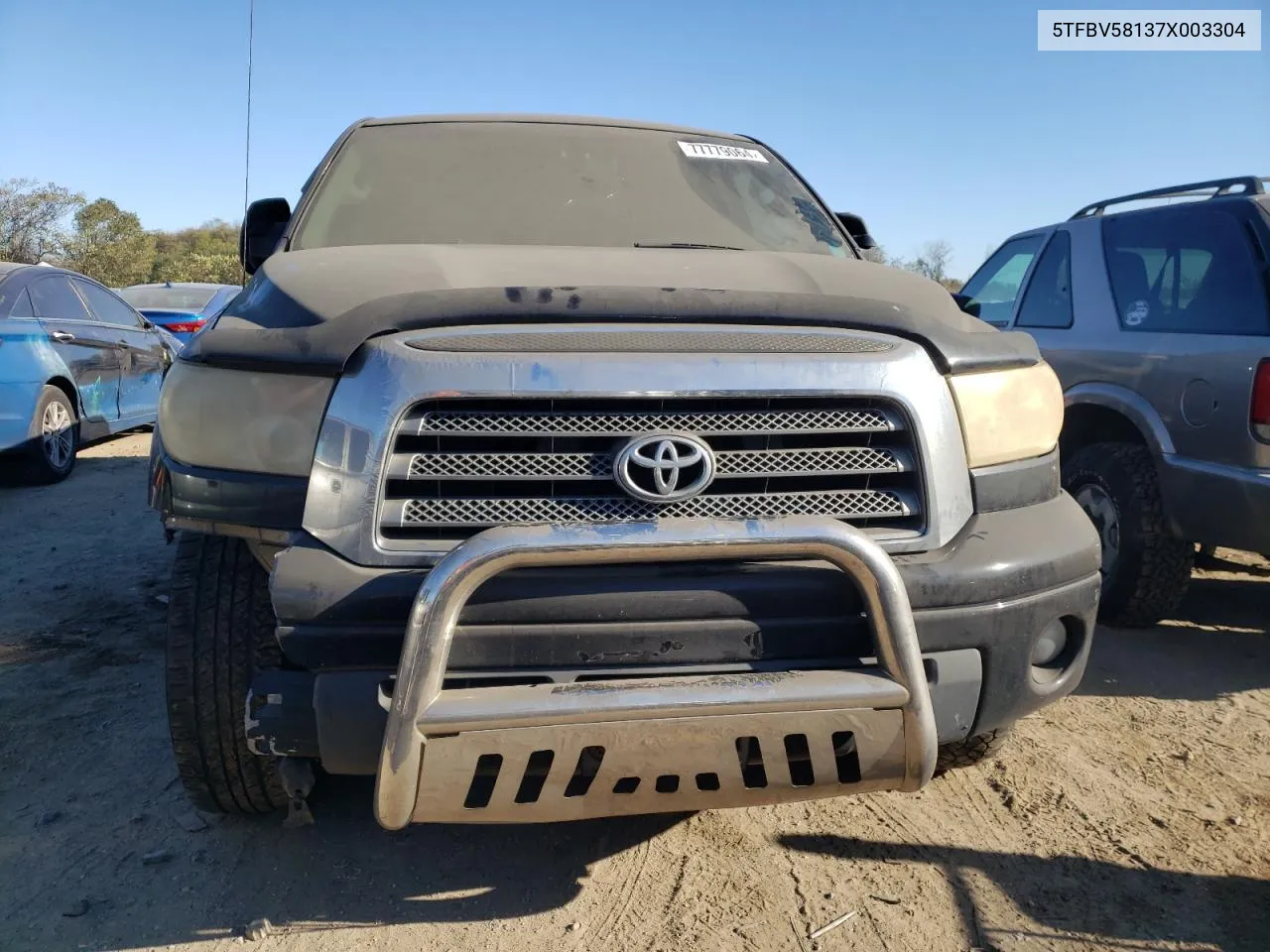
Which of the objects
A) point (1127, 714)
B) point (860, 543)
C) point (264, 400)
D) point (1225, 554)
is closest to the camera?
point (860, 543)

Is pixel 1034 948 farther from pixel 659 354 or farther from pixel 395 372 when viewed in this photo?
pixel 395 372

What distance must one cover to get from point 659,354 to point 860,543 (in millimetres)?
Result: 554

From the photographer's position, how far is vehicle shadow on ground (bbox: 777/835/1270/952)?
2.06 meters

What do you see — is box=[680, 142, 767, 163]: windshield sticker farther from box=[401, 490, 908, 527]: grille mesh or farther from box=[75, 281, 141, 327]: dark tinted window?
box=[75, 281, 141, 327]: dark tinted window

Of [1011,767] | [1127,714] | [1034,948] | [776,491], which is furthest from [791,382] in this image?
[1127,714]

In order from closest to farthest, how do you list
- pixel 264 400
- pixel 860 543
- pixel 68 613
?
pixel 860 543
pixel 264 400
pixel 68 613

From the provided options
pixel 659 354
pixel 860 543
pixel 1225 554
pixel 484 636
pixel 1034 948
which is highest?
pixel 659 354

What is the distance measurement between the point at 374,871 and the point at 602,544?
1.21 meters

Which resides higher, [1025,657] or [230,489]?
[230,489]

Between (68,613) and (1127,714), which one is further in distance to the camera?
(68,613)

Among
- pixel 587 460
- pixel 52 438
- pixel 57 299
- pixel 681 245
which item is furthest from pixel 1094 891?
pixel 57 299

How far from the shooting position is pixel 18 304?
6.41 metres

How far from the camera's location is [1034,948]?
6.62 ft

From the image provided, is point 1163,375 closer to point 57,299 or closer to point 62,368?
point 62,368
